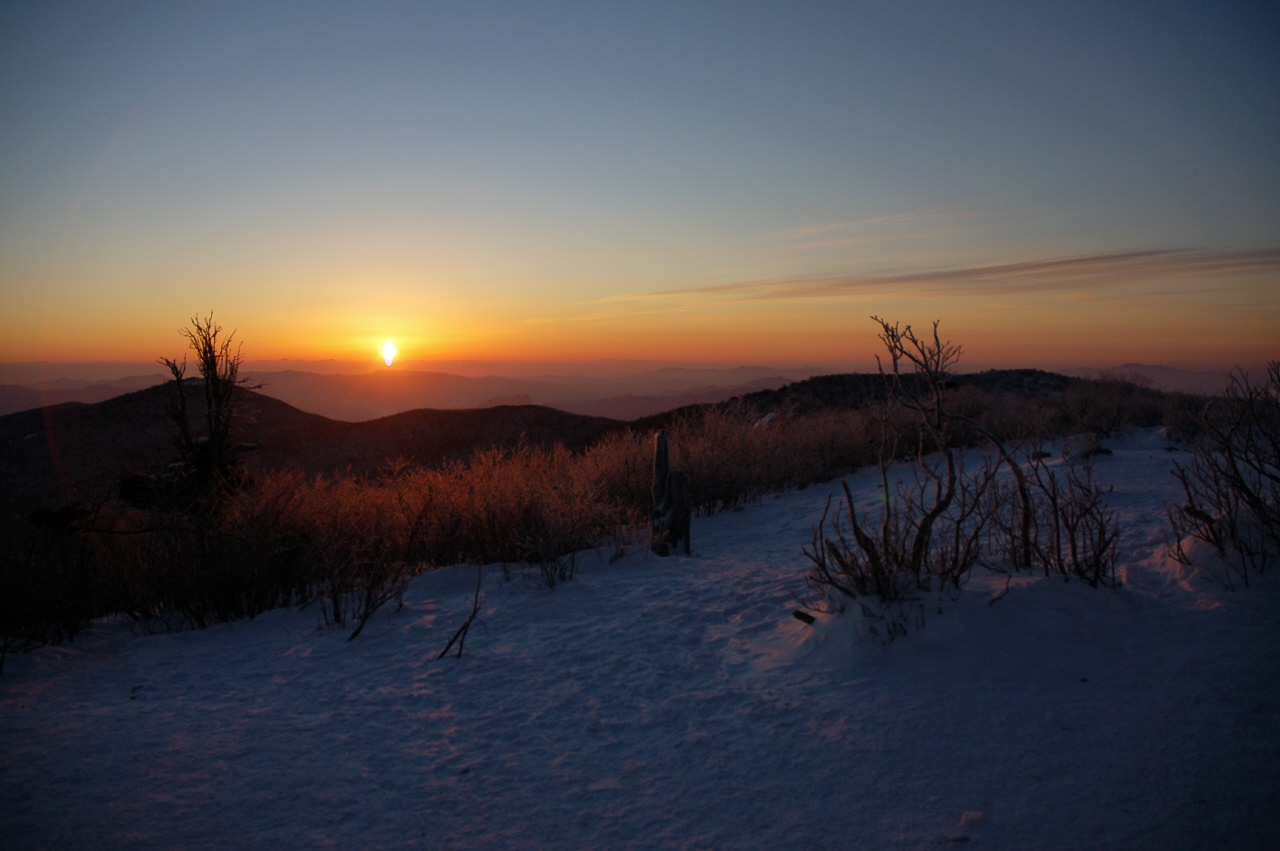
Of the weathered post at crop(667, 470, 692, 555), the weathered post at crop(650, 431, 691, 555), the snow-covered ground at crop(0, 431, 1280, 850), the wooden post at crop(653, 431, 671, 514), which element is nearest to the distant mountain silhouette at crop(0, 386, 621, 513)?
the wooden post at crop(653, 431, 671, 514)

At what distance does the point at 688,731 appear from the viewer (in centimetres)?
295

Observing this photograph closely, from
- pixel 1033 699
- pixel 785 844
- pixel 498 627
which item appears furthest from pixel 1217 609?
pixel 498 627

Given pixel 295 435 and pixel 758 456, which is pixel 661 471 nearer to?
pixel 758 456

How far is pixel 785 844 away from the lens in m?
2.18

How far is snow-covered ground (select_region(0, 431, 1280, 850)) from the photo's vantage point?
2.29m

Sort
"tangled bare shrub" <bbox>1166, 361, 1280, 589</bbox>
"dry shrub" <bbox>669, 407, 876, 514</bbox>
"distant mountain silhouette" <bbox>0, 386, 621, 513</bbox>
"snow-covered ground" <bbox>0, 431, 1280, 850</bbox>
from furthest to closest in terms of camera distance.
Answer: "distant mountain silhouette" <bbox>0, 386, 621, 513</bbox>, "dry shrub" <bbox>669, 407, 876, 514</bbox>, "tangled bare shrub" <bbox>1166, 361, 1280, 589</bbox>, "snow-covered ground" <bbox>0, 431, 1280, 850</bbox>

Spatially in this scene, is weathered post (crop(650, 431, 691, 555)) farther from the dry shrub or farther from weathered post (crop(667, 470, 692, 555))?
the dry shrub

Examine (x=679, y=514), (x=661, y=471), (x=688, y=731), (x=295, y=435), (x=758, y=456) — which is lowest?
(x=688, y=731)

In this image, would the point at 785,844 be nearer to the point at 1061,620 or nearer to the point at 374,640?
Answer: the point at 1061,620

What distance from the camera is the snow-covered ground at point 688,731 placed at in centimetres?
229

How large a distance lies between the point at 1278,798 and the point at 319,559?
5.53 meters

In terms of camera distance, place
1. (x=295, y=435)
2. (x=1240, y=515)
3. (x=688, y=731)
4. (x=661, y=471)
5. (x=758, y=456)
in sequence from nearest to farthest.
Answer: (x=688, y=731), (x=1240, y=515), (x=661, y=471), (x=758, y=456), (x=295, y=435)

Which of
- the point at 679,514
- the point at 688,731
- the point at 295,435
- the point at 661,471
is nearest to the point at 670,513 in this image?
the point at 679,514

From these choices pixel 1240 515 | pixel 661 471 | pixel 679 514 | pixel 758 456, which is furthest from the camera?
pixel 758 456
